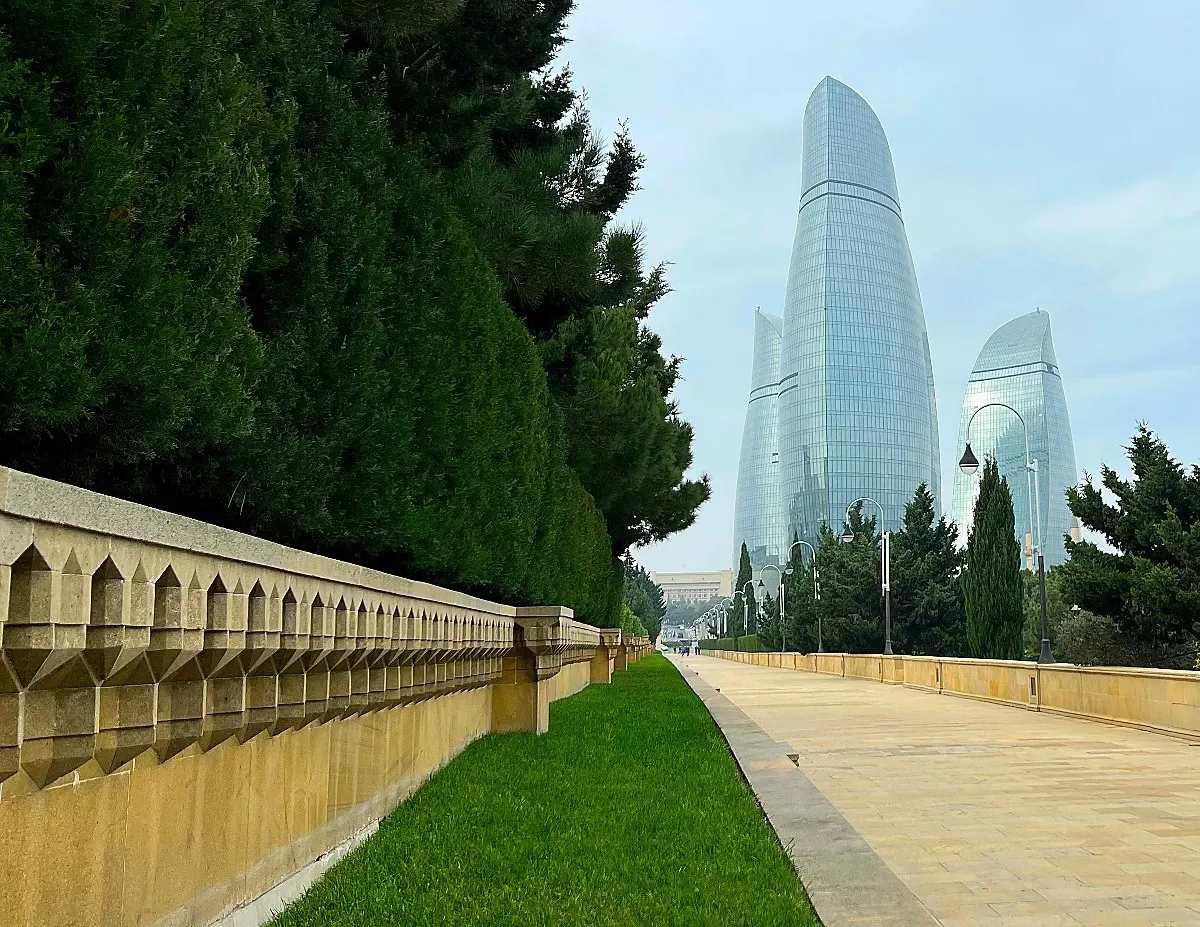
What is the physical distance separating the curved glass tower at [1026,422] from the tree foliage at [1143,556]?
12294 centimetres

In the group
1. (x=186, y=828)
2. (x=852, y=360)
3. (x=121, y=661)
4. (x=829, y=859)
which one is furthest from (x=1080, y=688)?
(x=852, y=360)

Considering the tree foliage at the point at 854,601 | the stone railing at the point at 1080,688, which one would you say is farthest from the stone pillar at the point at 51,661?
the tree foliage at the point at 854,601

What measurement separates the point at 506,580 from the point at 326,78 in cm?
553

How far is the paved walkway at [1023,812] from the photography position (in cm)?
556

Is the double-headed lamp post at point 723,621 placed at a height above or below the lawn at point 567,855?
above

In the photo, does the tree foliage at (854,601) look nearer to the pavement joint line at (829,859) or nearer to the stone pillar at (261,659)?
the pavement joint line at (829,859)

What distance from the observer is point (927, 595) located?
52750 millimetres

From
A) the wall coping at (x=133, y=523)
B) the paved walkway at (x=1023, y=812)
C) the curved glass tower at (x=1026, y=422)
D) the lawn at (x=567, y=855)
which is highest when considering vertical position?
the curved glass tower at (x=1026, y=422)

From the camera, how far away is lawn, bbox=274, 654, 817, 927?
4.60m

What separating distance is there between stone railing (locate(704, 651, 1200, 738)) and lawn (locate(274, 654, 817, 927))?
7.10 m

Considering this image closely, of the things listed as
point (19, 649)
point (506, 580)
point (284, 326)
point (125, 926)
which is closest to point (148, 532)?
point (19, 649)

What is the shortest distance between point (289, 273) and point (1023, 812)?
5973mm

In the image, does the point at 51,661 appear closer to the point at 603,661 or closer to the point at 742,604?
the point at 603,661

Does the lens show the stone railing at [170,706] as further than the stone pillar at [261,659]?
No
